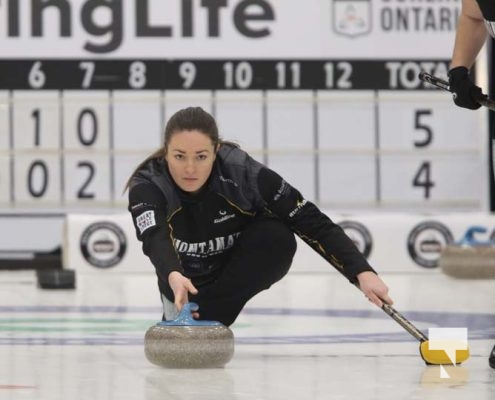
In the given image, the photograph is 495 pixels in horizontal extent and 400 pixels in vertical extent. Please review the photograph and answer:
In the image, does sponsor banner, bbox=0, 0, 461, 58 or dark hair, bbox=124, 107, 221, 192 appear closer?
dark hair, bbox=124, 107, 221, 192

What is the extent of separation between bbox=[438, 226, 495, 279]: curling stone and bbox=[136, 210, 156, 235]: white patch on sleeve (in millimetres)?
4978

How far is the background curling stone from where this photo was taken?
8.15 m

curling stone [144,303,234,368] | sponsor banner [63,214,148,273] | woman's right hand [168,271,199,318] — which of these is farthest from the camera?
sponsor banner [63,214,148,273]

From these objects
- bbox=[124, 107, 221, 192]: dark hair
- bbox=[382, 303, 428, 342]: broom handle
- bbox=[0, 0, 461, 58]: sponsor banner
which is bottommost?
bbox=[382, 303, 428, 342]: broom handle

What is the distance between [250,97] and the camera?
10.2 metres

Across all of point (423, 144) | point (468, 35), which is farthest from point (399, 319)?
point (423, 144)

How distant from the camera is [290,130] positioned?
1023 cm

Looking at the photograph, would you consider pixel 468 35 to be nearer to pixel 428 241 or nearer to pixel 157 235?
pixel 157 235

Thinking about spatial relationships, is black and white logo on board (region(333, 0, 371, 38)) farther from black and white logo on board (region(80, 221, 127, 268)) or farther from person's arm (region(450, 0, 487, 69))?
person's arm (region(450, 0, 487, 69))

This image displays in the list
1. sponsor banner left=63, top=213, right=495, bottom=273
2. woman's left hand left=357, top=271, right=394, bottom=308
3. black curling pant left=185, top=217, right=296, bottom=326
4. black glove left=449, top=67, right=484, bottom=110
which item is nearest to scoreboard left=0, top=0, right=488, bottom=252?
sponsor banner left=63, top=213, right=495, bottom=273

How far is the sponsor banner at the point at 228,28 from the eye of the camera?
32.9 ft

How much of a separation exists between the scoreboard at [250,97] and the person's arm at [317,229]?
5622mm

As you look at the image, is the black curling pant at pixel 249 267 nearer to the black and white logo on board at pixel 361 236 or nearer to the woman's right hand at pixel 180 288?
the woman's right hand at pixel 180 288

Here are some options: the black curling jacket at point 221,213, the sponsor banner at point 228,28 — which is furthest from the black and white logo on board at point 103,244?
the black curling jacket at point 221,213
